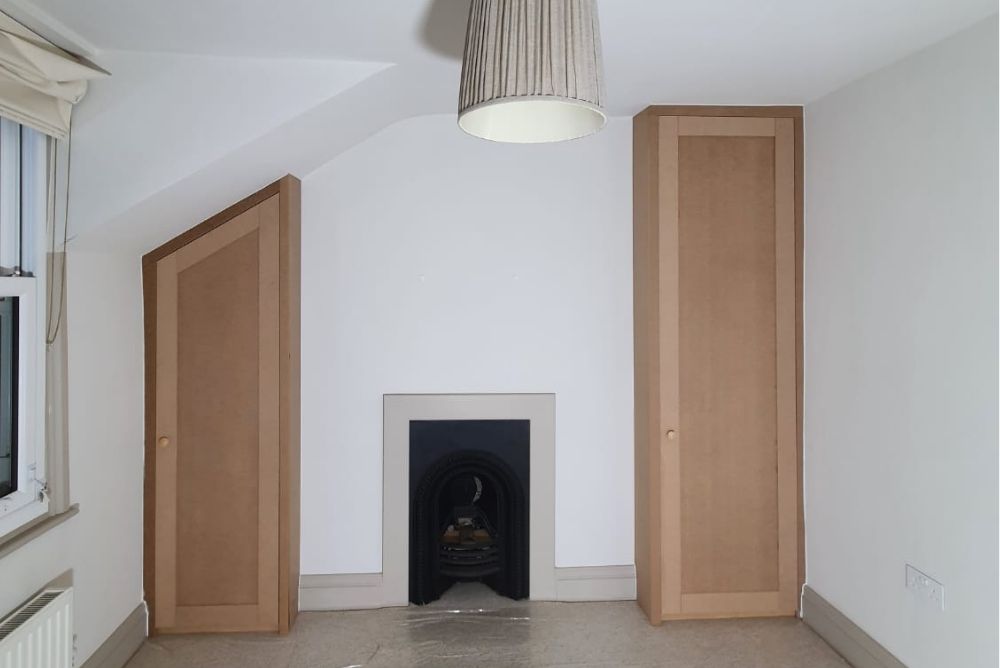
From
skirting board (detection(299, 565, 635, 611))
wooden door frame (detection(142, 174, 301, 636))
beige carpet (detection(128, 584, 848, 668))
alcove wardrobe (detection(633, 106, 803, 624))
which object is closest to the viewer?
beige carpet (detection(128, 584, 848, 668))

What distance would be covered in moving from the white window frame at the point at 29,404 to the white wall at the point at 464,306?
1.34 metres

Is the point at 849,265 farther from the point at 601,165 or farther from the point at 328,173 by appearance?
the point at 328,173

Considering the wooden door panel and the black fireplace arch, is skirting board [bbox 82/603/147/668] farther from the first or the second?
the wooden door panel

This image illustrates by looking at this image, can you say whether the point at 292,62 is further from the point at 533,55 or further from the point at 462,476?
the point at 462,476

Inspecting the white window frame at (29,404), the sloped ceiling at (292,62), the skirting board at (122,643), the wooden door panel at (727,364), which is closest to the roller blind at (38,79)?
the sloped ceiling at (292,62)

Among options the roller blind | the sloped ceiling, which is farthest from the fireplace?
the roller blind

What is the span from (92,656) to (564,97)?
2.85m

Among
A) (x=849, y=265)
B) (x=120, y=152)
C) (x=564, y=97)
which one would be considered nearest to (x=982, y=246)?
(x=849, y=265)

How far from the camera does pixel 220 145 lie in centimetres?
286

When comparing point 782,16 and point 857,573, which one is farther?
point 857,573

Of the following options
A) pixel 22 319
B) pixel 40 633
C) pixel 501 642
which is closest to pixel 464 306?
pixel 501 642

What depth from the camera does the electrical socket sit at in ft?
8.86

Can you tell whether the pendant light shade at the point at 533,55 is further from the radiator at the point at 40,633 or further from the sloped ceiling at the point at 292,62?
the radiator at the point at 40,633

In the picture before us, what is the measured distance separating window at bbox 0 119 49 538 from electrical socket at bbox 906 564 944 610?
316 centimetres
